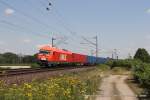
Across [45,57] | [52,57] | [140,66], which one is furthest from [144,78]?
[52,57]

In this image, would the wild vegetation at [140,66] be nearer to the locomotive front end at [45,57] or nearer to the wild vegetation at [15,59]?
the locomotive front end at [45,57]

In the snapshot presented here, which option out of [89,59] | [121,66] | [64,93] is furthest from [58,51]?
[64,93]

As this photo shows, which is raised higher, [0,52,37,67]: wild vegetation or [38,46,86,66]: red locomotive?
[0,52,37,67]: wild vegetation

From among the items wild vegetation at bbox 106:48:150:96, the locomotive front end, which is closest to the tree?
wild vegetation at bbox 106:48:150:96

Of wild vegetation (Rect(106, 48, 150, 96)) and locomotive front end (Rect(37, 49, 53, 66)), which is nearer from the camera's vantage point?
wild vegetation (Rect(106, 48, 150, 96))

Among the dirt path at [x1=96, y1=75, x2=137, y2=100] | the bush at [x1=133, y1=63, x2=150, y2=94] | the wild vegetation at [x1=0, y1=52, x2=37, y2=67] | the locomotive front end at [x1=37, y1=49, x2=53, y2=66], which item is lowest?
the dirt path at [x1=96, y1=75, x2=137, y2=100]

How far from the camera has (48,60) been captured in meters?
55.8

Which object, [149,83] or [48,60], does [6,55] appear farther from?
[149,83]

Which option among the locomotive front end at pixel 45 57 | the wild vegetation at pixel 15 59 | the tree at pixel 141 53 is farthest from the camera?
the wild vegetation at pixel 15 59

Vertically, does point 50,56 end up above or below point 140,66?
above

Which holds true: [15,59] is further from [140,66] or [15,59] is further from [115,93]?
[115,93]

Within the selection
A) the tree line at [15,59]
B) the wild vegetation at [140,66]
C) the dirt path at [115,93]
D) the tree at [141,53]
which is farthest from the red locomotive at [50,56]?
the tree line at [15,59]

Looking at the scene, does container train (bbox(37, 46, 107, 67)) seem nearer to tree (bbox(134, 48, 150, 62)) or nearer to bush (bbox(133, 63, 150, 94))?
bush (bbox(133, 63, 150, 94))

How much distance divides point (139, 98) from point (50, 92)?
996cm
